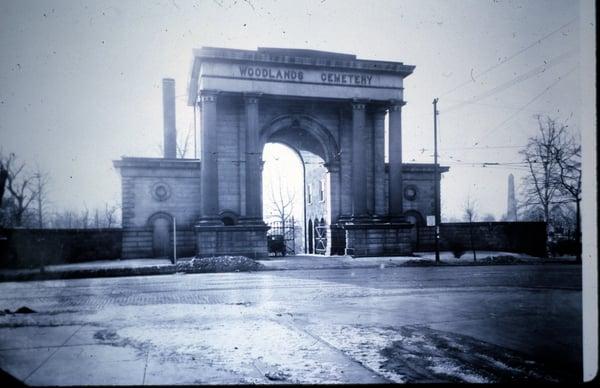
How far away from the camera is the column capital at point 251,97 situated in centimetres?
2606

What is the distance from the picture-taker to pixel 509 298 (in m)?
9.80

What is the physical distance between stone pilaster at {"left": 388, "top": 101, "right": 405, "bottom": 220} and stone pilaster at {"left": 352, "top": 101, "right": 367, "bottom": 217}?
1899 mm

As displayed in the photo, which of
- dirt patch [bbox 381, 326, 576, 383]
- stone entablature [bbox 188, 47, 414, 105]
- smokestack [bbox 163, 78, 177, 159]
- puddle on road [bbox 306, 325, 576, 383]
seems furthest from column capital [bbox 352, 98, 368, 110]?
dirt patch [bbox 381, 326, 576, 383]

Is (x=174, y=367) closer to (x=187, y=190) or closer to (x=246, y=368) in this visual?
(x=246, y=368)

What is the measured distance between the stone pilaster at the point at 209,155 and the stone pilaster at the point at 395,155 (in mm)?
11029

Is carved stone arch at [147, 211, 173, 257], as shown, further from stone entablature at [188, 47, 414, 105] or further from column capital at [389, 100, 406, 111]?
column capital at [389, 100, 406, 111]

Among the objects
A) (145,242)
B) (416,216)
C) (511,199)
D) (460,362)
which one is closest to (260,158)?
(145,242)

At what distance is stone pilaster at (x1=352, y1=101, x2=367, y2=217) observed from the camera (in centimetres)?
2764

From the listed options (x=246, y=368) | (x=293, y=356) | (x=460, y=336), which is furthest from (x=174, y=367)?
(x=460, y=336)

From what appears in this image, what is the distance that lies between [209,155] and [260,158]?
3093 millimetres

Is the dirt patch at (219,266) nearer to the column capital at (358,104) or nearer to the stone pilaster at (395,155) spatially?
the stone pilaster at (395,155)

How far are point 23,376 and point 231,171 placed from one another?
2308 cm

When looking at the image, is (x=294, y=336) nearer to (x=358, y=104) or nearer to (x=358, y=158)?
(x=358, y=158)

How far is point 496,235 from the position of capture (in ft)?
103
